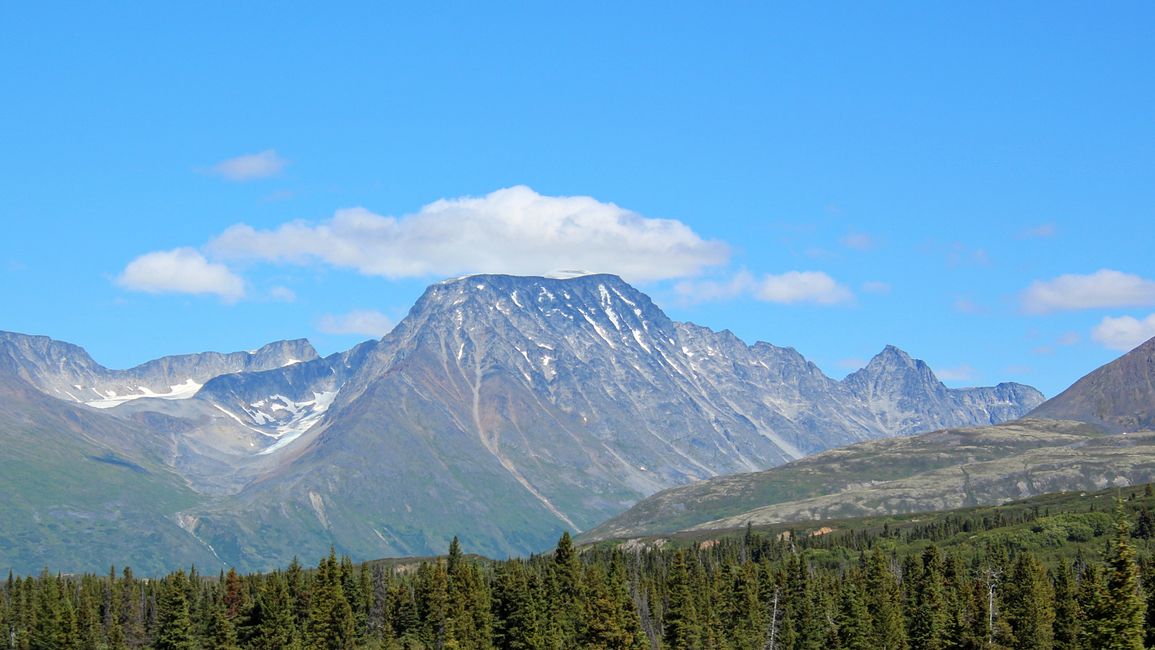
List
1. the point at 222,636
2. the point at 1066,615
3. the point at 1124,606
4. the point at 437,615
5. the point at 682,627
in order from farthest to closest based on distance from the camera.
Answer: the point at 437,615, the point at 222,636, the point at 1066,615, the point at 682,627, the point at 1124,606

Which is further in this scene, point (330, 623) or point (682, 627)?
point (330, 623)

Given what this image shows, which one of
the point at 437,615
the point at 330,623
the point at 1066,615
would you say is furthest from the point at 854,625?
the point at 330,623

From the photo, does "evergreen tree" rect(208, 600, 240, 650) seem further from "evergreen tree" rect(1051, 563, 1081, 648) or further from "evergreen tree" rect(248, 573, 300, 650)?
"evergreen tree" rect(1051, 563, 1081, 648)

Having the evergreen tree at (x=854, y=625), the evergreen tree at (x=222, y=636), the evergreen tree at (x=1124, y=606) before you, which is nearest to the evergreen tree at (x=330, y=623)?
the evergreen tree at (x=222, y=636)

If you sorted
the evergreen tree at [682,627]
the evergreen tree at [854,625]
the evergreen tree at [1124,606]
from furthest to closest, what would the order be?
the evergreen tree at [854,625] < the evergreen tree at [682,627] < the evergreen tree at [1124,606]

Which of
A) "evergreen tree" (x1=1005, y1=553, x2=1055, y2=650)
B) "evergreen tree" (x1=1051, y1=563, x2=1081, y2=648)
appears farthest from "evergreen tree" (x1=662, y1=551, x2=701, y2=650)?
"evergreen tree" (x1=1051, y1=563, x2=1081, y2=648)

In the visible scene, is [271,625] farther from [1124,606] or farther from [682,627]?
[1124,606]

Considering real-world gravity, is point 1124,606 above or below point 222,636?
below

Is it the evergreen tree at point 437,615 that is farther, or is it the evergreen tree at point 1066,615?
the evergreen tree at point 437,615

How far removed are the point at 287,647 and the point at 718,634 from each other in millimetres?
57518

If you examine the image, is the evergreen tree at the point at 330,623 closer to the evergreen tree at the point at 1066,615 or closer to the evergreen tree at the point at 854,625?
the evergreen tree at the point at 854,625

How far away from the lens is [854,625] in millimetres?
181625

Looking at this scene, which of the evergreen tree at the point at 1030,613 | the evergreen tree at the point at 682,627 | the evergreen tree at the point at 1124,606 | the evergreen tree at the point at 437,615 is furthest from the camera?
the evergreen tree at the point at 437,615

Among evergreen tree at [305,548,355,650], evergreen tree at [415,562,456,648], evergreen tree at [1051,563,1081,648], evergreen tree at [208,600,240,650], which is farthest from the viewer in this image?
evergreen tree at [305,548,355,650]
